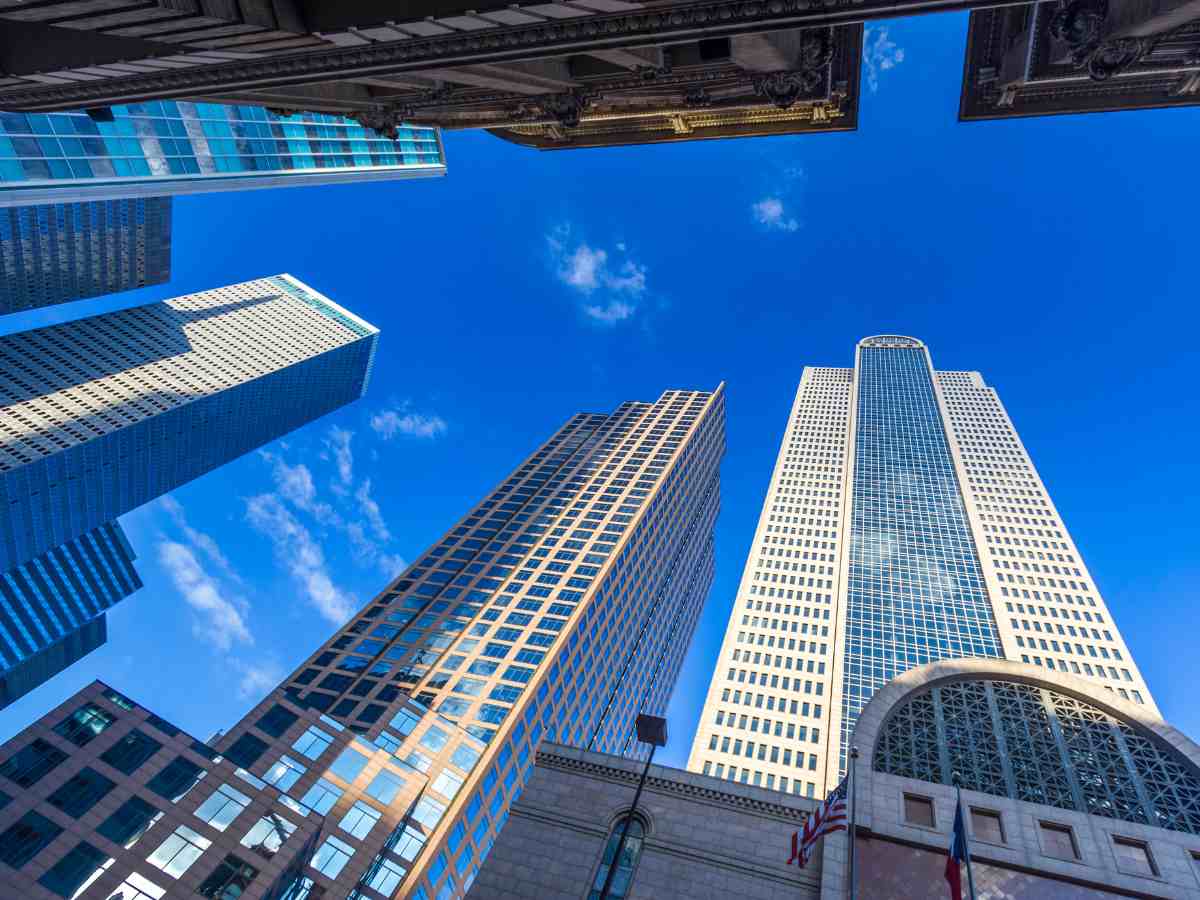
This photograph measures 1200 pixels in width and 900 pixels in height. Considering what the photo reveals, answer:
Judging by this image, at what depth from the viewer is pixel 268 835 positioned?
39.8 metres

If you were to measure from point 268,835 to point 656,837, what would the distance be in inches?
1095

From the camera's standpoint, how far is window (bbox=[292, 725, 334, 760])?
4991cm

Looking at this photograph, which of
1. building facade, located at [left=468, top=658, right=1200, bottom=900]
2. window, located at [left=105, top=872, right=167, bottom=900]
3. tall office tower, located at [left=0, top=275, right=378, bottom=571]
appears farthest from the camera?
tall office tower, located at [left=0, top=275, right=378, bottom=571]

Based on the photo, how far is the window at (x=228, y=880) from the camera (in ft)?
117

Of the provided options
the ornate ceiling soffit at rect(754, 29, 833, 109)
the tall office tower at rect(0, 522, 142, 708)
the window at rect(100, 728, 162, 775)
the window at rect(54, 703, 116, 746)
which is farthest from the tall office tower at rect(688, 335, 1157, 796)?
the tall office tower at rect(0, 522, 142, 708)

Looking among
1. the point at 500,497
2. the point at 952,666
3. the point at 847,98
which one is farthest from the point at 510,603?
the point at 847,98

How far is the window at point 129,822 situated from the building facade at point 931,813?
24546 millimetres

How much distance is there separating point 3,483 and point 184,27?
14446 cm

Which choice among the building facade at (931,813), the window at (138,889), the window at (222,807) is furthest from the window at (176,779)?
the building facade at (931,813)

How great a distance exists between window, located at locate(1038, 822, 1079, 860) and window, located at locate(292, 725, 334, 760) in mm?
48422

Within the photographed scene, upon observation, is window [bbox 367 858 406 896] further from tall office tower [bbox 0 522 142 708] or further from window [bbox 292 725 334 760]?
tall office tower [bbox 0 522 142 708]

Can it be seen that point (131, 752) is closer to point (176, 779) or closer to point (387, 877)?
point (176, 779)

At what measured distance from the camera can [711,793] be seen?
28391 millimetres

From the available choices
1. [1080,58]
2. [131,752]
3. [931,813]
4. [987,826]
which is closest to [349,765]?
Result: [131,752]
